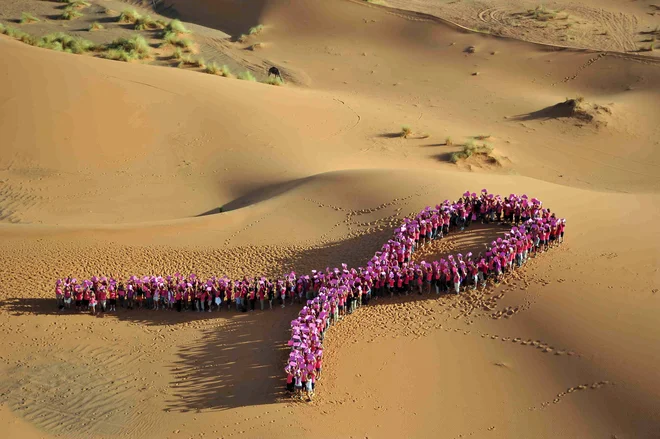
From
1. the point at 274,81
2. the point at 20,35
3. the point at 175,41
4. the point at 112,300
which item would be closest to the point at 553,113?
the point at 274,81

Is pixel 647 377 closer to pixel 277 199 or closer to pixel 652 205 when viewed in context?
pixel 652 205

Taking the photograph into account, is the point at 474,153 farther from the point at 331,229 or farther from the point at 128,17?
the point at 128,17

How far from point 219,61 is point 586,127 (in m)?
18.3

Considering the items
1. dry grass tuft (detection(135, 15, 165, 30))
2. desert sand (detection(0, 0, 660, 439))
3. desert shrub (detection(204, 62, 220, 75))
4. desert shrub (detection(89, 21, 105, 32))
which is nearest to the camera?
desert sand (detection(0, 0, 660, 439))

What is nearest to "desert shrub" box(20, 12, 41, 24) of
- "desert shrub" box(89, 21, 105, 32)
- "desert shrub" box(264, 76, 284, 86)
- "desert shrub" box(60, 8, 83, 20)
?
"desert shrub" box(60, 8, 83, 20)

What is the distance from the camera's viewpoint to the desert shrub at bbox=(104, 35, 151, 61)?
39534mm

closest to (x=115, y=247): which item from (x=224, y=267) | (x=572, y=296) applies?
(x=224, y=267)

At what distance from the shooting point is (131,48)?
132 ft

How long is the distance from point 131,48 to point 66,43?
126 inches

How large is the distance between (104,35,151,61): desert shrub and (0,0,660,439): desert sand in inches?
26.6

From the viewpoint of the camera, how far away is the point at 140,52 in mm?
40219

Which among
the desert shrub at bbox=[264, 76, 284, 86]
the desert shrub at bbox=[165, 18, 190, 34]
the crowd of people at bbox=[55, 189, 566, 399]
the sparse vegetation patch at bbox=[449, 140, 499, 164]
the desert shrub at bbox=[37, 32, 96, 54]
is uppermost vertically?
the desert shrub at bbox=[165, 18, 190, 34]

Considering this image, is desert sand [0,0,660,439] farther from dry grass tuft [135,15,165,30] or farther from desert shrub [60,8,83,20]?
desert shrub [60,8,83,20]

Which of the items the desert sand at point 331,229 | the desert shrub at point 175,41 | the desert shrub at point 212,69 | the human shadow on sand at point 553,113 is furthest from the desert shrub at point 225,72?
the human shadow on sand at point 553,113
